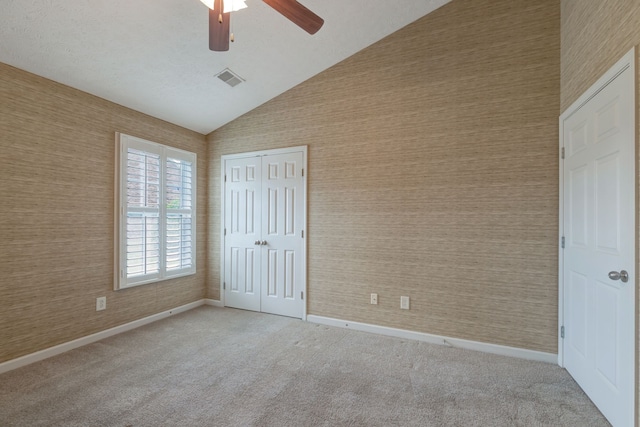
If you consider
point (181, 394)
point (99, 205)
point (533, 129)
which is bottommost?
point (181, 394)

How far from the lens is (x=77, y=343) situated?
2.90 m

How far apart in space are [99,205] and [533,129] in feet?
14.0

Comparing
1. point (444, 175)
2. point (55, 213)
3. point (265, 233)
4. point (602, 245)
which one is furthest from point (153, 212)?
point (602, 245)

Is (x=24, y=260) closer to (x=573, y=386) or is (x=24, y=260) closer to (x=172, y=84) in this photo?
(x=172, y=84)

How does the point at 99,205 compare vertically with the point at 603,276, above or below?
above

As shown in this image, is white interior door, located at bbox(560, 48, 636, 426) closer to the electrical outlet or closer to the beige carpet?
the beige carpet

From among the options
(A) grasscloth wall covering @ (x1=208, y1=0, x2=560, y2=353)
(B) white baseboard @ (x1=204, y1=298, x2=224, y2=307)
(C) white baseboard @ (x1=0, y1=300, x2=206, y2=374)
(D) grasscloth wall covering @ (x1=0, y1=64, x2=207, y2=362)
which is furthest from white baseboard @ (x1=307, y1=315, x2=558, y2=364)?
(D) grasscloth wall covering @ (x1=0, y1=64, x2=207, y2=362)

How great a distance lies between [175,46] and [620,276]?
3.72 meters

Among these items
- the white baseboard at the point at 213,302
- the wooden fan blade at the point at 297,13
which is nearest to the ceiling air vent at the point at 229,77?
the wooden fan blade at the point at 297,13

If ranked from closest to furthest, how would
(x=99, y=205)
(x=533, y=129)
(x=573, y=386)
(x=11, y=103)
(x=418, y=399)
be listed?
(x=418, y=399) < (x=573, y=386) < (x=11, y=103) < (x=533, y=129) < (x=99, y=205)

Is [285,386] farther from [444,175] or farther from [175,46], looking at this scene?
[175,46]

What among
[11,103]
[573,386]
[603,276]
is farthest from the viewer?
[11,103]

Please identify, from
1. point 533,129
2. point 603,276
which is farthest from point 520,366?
point 533,129

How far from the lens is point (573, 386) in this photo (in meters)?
2.25
